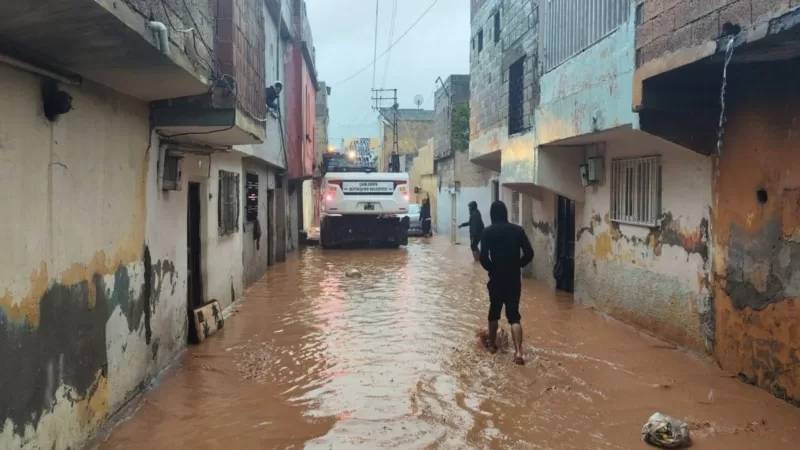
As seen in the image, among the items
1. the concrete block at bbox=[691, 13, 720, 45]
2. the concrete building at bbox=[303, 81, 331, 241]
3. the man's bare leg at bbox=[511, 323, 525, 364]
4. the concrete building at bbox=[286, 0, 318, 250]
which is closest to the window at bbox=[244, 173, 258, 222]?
the concrete building at bbox=[286, 0, 318, 250]

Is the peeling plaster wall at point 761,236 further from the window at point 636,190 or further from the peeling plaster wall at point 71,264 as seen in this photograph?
the peeling plaster wall at point 71,264

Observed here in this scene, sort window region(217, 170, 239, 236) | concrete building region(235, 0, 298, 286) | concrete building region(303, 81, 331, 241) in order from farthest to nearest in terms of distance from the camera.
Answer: concrete building region(303, 81, 331, 241)
concrete building region(235, 0, 298, 286)
window region(217, 170, 239, 236)

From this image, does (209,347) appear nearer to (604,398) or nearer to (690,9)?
(604,398)

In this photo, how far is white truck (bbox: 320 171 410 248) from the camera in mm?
20297

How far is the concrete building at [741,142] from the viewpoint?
5.03 metres

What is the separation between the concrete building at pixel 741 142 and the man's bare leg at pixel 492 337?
216 centimetres

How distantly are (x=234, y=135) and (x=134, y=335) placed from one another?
8.88 feet

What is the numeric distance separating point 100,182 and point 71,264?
2.56 ft

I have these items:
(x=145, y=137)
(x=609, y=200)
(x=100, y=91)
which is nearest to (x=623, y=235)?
(x=609, y=200)

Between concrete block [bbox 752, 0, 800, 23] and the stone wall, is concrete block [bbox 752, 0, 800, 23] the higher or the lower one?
the lower one

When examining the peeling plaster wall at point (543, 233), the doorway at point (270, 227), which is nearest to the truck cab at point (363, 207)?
the doorway at point (270, 227)

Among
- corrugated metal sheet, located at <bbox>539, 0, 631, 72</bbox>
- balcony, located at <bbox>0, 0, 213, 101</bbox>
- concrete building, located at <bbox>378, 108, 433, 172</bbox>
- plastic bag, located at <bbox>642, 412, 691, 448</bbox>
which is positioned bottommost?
plastic bag, located at <bbox>642, 412, 691, 448</bbox>

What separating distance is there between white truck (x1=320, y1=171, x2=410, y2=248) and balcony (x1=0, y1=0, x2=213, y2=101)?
14.9m

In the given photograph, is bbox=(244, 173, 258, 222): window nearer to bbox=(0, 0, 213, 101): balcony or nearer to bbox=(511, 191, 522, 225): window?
bbox=(511, 191, 522, 225): window
